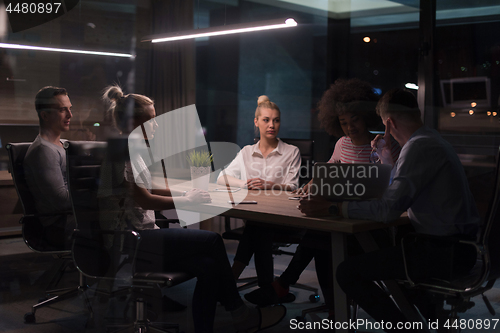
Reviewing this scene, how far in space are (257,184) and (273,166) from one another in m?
0.36

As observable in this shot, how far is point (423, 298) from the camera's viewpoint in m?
2.33

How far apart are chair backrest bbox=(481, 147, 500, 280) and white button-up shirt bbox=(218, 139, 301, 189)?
5.04 feet

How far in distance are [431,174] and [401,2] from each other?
10.1 feet

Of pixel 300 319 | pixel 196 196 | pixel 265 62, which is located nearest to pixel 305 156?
pixel 300 319

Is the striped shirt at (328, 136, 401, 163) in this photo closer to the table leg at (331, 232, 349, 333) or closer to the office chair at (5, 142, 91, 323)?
the table leg at (331, 232, 349, 333)

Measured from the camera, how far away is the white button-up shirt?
3381mm

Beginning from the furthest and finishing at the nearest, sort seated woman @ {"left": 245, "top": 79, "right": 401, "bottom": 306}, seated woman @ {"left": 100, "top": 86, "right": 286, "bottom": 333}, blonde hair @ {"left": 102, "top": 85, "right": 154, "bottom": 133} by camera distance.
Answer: seated woman @ {"left": 245, "top": 79, "right": 401, "bottom": 306}, blonde hair @ {"left": 102, "top": 85, "right": 154, "bottom": 133}, seated woman @ {"left": 100, "top": 86, "right": 286, "bottom": 333}

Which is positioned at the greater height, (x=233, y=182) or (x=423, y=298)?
(x=233, y=182)

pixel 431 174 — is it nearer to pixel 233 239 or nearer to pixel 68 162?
pixel 233 239

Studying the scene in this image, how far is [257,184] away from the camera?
121 inches

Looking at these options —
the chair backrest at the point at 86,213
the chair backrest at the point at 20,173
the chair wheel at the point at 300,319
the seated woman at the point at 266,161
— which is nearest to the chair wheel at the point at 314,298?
the chair wheel at the point at 300,319

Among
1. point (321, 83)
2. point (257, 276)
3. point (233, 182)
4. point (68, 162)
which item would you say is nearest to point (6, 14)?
point (68, 162)

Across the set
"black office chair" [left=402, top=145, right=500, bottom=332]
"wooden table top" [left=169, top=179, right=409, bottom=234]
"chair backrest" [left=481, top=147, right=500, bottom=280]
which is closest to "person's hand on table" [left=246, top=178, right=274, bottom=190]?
"wooden table top" [left=169, top=179, right=409, bottom=234]

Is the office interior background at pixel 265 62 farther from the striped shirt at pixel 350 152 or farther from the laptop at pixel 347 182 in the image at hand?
the laptop at pixel 347 182
